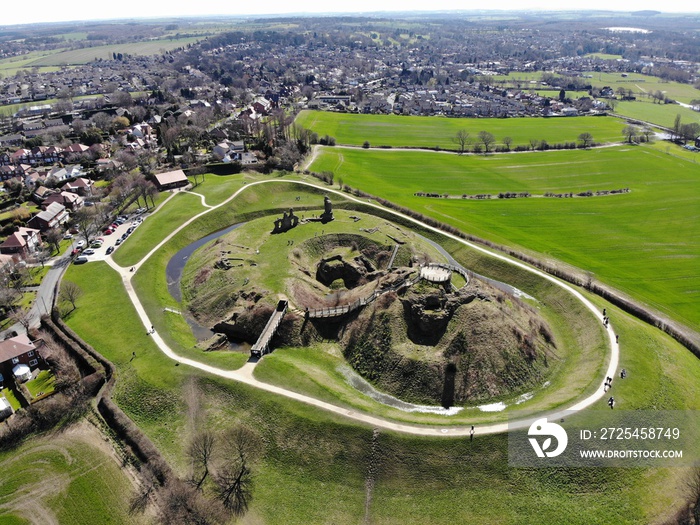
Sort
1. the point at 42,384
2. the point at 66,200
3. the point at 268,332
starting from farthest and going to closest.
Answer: the point at 66,200 → the point at 268,332 → the point at 42,384

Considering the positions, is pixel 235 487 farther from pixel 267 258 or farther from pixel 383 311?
pixel 267 258

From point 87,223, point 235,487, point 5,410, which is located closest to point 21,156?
point 87,223

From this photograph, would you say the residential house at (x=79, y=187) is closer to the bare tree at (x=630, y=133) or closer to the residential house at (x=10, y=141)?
the residential house at (x=10, y=141)

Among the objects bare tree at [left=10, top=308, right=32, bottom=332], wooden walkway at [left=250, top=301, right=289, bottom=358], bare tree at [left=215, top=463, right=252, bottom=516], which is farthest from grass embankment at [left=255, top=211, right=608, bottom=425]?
bare tree at [left=10, top=308, right=32, bottom=332]

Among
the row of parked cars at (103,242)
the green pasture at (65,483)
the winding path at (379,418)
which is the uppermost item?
the row of parked cars at (103,242)

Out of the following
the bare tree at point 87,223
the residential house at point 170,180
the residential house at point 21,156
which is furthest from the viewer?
the residential house at point 21,156

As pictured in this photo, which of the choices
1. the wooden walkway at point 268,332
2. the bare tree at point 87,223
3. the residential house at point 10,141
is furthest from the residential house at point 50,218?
the residential house at point 10,141
